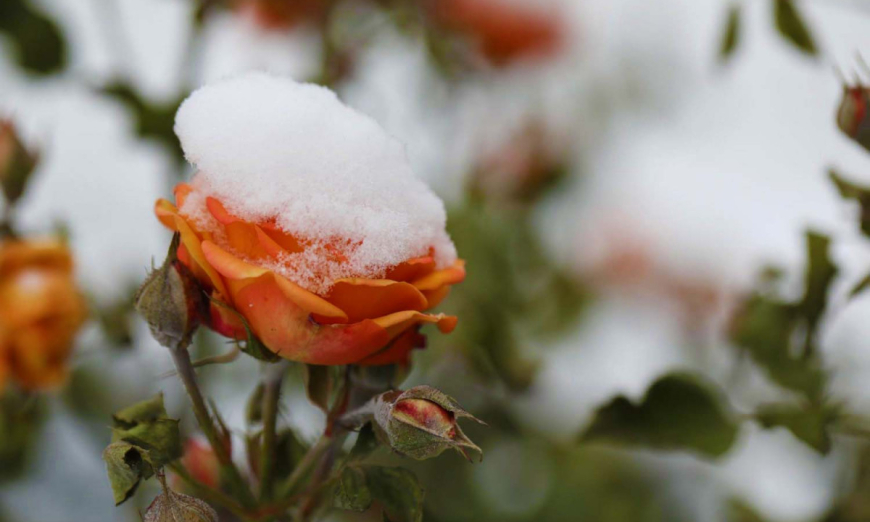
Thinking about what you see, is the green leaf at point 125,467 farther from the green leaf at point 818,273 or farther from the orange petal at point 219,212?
the green leaf at point 818,273

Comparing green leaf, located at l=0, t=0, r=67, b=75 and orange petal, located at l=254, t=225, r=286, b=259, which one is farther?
green leaf, located at l=0, t=0, r=67, b=75

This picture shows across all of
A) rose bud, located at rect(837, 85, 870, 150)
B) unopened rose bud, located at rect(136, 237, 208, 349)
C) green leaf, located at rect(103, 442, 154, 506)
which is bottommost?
green leaf, located at rect(103, 442, 154, 506)

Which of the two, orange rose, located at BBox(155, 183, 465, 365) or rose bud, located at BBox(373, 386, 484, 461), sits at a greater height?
orange rose, located at BBox(155, 183, 465, 365)

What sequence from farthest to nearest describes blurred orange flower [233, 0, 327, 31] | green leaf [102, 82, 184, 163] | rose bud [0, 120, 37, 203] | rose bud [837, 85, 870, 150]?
blurred orange flower [233, 0, 327, 31] → green leaf [102, 82, 184, 163] → rose bud [0, 120, 37, 203] → rose bud [837, 85, 870, 150]

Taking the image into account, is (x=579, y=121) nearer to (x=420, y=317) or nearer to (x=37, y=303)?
(x=37, y=303)

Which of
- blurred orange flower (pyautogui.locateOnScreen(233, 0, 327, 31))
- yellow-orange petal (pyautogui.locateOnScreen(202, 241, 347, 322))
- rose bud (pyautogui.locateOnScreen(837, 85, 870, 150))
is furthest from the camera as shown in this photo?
blurred orange flower (pyautogui.locateOnScreen(233, 0, 327, 31))

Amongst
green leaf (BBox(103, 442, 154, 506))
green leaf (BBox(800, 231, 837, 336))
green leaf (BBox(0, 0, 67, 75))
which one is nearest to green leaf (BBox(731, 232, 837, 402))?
green leaf (BBox(800, 231, 837, 336))

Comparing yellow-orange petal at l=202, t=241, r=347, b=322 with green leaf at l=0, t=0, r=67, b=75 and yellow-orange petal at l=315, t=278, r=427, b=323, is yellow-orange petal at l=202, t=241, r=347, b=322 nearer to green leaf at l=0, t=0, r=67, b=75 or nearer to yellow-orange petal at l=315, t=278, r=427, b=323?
yellow-orange petal at l=315, t=278, r=427, b=323
